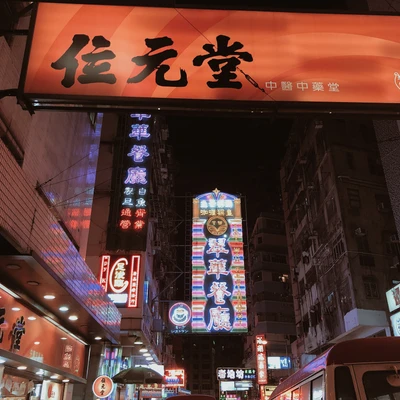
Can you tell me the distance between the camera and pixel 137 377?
50.7 ft

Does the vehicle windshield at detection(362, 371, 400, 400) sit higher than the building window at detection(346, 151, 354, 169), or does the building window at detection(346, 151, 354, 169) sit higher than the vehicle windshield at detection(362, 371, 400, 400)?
the building window at detection(346, 151, 354, 169)

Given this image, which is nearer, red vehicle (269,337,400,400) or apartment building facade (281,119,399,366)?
red vehicle (269,337,400,400)

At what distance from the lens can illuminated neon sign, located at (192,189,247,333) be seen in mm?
19062

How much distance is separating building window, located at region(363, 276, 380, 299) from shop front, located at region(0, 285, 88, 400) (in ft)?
52.4

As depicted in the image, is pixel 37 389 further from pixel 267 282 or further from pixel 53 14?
pixel 267 282

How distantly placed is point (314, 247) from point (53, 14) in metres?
28.1

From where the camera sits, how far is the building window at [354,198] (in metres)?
24.9

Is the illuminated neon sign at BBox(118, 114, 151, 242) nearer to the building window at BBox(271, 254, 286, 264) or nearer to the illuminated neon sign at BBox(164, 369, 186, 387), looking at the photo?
the illuminated neon sign at BBox(164, 369, 186, 387)

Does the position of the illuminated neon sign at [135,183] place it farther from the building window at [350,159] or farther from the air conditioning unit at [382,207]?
the air conditioning unit at [382,207]

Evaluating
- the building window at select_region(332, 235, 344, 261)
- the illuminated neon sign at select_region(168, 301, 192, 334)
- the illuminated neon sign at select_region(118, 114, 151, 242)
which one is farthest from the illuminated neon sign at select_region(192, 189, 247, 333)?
the building window at select_region(332, 235, 344, 261)

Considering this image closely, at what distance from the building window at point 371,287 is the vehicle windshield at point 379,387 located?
66.0 feet

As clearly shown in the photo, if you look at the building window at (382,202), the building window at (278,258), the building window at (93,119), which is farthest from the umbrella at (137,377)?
the building window at (278,258)

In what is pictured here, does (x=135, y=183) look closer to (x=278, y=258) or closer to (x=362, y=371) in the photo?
(x=362, y=371)

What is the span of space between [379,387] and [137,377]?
43.6 ft
